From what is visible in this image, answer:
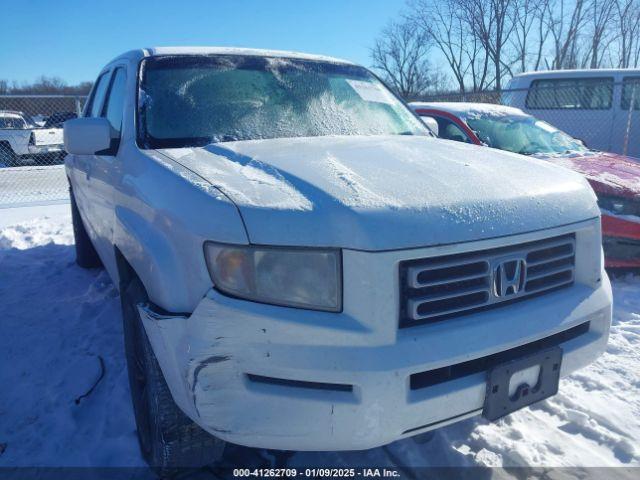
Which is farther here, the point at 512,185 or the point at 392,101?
the point at 392,101

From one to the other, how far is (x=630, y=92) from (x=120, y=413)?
9.76 metres

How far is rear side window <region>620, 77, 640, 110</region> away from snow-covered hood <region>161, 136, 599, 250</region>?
808 cm

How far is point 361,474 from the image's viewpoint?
6.68 feet

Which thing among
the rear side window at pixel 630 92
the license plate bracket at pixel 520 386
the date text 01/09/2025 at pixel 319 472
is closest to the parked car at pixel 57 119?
the rear side window at pixel 630 92

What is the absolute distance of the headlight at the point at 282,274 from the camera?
152 centimetres

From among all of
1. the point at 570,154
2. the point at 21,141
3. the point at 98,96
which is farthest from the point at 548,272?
the point at 21,141

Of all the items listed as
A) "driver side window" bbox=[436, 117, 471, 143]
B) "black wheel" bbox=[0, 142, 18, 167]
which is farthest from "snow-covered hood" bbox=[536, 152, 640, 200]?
"black wheel" bbox=[0, 142, 18, 167]

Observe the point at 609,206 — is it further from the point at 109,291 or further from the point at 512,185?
the point at 109,291

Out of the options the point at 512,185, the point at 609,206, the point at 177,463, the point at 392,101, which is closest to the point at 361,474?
the point at 177,463

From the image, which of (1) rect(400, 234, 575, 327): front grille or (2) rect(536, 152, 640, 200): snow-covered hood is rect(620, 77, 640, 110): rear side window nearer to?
(2) rect(536, 152, 640, 200): snow-covered hood

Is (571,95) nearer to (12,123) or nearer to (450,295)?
(450,295)

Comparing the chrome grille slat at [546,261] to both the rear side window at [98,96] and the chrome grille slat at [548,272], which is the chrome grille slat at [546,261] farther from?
the rear side window at [98,96]

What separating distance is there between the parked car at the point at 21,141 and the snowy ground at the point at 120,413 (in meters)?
10.8

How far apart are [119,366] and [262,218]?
1913 mm
